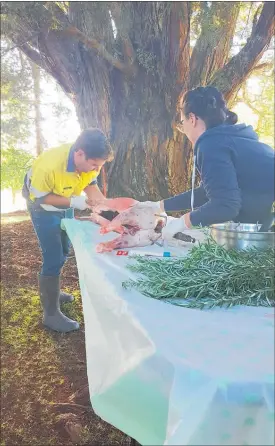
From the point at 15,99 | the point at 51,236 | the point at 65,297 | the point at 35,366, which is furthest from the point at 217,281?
the point at 65,297

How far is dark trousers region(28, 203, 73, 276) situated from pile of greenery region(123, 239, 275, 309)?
0.50 metres

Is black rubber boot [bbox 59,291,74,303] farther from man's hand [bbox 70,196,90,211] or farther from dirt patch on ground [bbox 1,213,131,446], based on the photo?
man's hand [bbox 70,196,90,211]

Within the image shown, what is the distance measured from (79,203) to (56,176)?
0.28ft

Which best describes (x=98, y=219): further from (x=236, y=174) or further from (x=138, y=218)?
(x=236, y=174)

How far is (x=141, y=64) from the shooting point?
69 cm

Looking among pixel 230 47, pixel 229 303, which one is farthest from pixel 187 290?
pixel 230 47

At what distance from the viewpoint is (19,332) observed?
1447 mm

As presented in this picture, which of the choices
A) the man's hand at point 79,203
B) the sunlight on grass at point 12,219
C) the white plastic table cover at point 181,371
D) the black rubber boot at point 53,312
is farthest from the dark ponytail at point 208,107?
the black rubber boot at point 53,312

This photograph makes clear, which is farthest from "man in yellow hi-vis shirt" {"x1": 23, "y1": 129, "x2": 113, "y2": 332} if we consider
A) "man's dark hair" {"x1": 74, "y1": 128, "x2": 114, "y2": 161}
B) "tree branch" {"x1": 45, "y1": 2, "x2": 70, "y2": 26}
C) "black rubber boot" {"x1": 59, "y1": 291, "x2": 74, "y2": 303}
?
"tree branch" {"x1": 45, "y1": 2, "x2": 70, "y2": 26}

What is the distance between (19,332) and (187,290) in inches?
43.8

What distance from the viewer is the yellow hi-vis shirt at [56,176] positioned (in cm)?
86

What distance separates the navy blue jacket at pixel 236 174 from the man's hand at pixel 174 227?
68mm

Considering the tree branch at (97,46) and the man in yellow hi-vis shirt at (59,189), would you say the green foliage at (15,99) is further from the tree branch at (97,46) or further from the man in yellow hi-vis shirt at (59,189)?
the tree branch at (97,46)

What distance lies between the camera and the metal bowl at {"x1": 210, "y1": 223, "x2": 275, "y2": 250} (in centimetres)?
51
